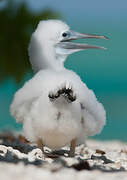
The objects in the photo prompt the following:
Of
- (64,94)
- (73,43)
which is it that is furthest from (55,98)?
(73,43)

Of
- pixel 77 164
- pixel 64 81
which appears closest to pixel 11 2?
pixel 64 81

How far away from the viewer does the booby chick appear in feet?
22.7

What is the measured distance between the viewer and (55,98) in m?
6.82

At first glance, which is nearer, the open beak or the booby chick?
the booby chick

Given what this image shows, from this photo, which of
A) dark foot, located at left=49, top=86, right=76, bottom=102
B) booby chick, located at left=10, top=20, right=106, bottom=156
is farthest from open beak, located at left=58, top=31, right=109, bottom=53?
dark foot, located at left=49, top=86, right=76, bottom=102

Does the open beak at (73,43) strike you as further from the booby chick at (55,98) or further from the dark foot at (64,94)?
the dark foot at (64,94)

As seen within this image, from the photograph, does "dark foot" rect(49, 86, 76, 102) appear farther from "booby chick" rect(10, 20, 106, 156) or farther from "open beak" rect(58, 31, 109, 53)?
"open beak" rect(58, 31, 109, 53)

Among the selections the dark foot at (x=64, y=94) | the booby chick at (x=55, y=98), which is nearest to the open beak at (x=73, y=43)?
the booby chick at (x=55, y=98)

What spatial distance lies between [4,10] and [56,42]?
15.7 meters

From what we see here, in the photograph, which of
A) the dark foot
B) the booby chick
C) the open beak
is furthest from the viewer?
the open beak

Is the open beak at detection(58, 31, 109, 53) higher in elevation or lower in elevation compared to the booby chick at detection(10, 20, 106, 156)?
higher

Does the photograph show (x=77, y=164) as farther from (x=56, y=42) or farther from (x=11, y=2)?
(x=11, y=2)

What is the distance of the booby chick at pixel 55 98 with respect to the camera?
692 cm

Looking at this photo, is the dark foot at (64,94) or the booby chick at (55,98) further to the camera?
the booby chick at (55,98)
